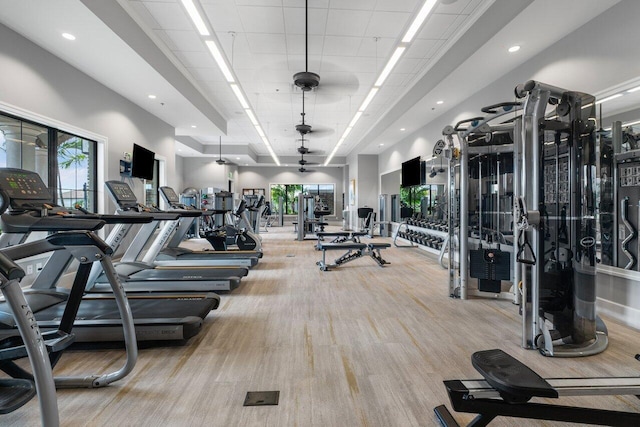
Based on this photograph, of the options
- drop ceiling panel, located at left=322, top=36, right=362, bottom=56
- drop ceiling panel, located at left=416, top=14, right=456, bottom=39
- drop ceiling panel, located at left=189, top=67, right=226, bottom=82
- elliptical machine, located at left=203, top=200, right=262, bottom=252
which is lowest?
elliptical machine, located at left=203, top=200, right=262, bottom=252

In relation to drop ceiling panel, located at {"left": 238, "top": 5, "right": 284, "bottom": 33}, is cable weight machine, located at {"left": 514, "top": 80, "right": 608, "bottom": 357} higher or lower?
A: lower

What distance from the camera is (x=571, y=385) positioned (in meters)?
1.58

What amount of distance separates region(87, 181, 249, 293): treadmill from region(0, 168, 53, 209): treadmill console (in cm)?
108

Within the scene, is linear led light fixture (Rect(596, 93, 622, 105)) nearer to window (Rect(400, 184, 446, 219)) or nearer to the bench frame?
the bench frame

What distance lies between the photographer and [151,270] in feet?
14.8

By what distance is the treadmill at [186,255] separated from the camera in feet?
16.8

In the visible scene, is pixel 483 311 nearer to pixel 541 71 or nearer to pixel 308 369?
pixel 308 369

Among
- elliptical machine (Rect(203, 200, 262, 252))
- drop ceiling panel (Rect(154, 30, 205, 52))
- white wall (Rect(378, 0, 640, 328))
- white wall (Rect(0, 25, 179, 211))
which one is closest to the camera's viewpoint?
white wall (Rect(378, 0, 640, 328))

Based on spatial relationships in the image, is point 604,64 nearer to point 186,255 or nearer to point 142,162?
point 186,255

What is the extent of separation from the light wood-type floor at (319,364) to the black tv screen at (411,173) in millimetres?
5302

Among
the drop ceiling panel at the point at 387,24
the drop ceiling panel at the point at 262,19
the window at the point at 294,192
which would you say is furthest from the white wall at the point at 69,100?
the window at the point at 294,192

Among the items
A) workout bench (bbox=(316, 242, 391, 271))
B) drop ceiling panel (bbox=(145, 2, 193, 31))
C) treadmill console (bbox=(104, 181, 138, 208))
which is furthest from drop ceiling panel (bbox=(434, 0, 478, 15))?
treadmill console (bbox=(104, 181, 138, 208))

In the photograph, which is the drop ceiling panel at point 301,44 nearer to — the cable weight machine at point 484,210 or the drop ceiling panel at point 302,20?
the drop ceiling panel at point 302,20

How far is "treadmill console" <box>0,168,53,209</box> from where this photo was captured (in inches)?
79.8
